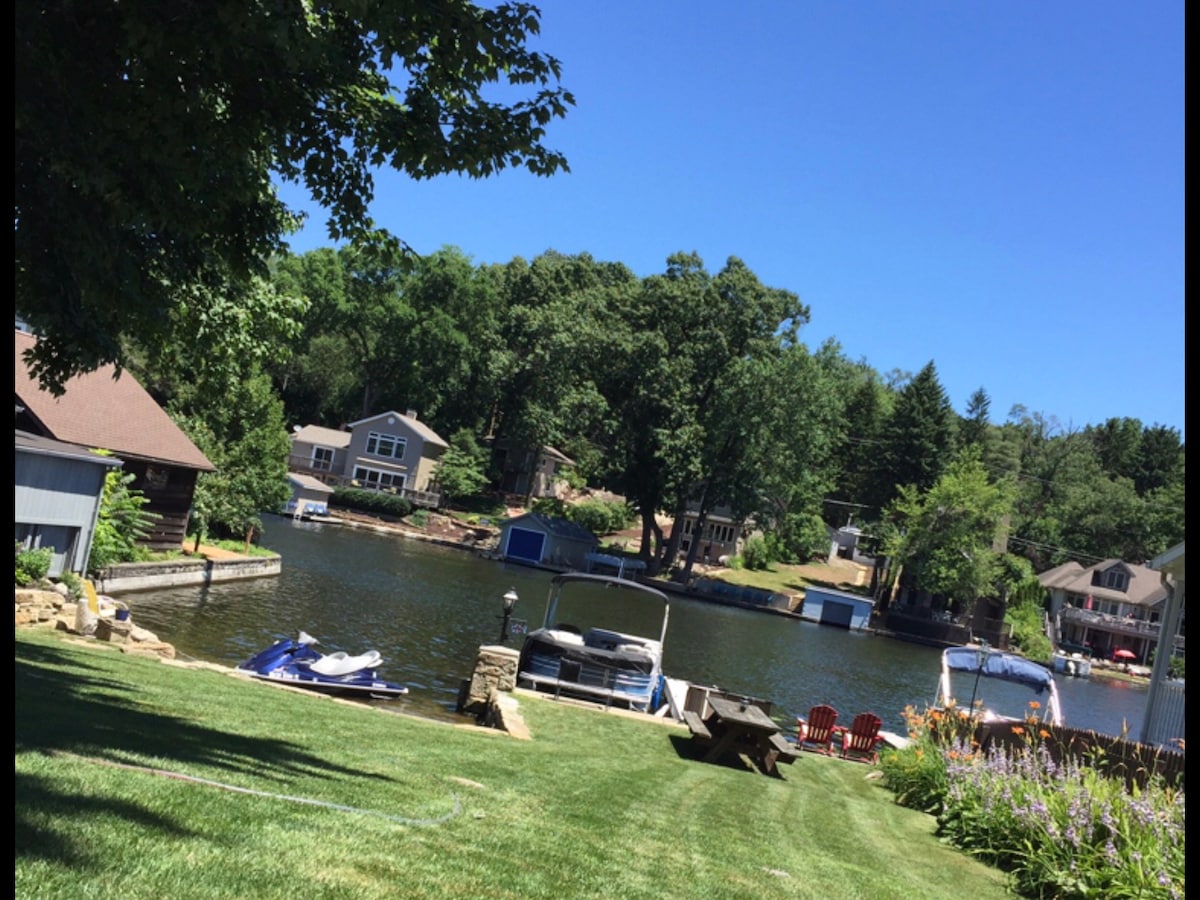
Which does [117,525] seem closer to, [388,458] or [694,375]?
[694,375]

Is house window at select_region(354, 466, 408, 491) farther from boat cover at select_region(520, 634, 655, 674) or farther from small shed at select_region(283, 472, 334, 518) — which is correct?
boat cover at select_region(520, 634, 655, 674)

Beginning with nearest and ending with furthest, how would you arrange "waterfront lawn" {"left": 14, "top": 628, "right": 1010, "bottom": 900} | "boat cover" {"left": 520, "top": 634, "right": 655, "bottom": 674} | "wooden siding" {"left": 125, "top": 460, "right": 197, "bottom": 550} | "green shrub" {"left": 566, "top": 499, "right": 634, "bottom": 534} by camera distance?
"waterfront lawn" {"left": 14, "top": 628, "right": 1010, "bottom": 900}
"boat cover" {"left": 520, "top": 634, "right": 655, "bottom": 674}
"wooden siding" {"left": 125, "top": 460, "right": 197, "bottom": 550}
"green shrub" {"left": 566, "top": 499, "right": 634, "bottom": 534}

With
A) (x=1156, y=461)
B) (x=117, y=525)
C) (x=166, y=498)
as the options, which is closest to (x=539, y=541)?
(x=166, y=498)

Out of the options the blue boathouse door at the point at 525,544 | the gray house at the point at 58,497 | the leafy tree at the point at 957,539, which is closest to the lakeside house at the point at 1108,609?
the leafy tree at the point at 957,539

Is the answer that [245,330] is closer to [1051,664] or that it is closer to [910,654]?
[910,654]

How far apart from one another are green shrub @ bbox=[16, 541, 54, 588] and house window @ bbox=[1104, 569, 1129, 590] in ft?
268

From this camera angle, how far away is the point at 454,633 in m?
33.1

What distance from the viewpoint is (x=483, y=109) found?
9.04 m

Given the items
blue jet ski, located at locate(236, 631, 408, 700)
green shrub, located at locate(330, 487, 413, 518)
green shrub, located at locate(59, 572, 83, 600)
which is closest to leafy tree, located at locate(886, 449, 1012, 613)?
green shrub, located at locate(330, 487, 413, 518)

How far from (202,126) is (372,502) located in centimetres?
7545

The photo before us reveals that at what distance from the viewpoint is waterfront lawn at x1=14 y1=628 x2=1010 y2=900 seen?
5.46 m

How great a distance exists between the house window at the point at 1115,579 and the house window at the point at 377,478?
57.7 meters

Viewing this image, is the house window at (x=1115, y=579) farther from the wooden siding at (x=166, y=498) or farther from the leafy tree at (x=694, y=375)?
the wooden siding at (x=166, y=498)
